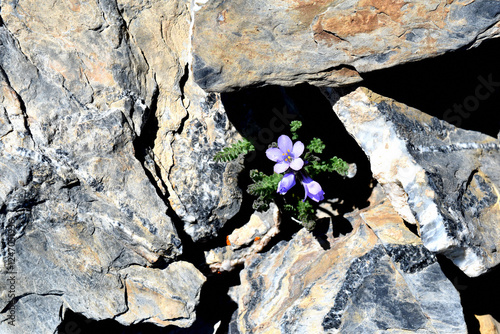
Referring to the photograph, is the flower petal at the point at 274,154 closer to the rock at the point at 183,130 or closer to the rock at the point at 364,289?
the rock at the point at 183,130

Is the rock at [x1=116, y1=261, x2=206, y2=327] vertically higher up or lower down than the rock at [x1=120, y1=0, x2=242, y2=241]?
lower down

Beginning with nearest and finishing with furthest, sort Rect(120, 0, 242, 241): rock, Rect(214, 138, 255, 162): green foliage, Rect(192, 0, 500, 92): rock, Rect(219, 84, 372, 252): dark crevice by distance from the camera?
Rect(192, 0, 500, 92): rock
Rect(214, 138, 255, 162): green foliage
Rect(120, 0, 242, 241): rock
Rect(219, 84, 372, 252): dark crevice

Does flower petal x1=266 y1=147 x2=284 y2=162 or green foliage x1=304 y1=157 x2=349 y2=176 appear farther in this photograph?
green foliage x1=304 y1=157 x2=349 y2=176

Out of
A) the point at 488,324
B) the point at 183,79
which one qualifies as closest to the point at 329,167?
the point at 183,79

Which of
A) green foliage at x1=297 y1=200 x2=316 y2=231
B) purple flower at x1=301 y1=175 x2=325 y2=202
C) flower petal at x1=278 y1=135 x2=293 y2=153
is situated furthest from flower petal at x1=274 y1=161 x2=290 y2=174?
green foliage at x1=297 y1=200 x2=316 y2=231

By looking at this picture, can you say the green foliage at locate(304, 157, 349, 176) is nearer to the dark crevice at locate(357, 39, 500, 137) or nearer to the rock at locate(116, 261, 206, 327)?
the dark crevice at locate(357, 39, 500, 137)

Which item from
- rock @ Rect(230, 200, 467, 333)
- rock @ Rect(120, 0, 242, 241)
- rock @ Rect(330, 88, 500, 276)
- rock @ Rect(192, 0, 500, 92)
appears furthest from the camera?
rock @ Rect(120, 0, 242, 241)

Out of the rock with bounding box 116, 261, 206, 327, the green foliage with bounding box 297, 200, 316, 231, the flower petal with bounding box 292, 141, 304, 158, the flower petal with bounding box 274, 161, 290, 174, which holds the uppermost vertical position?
the flower petal with bounding box 292, 141, 304, 158

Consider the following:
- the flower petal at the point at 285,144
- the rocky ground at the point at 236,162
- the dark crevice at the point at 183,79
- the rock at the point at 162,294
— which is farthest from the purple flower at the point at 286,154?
the rock at the point at 162,294
